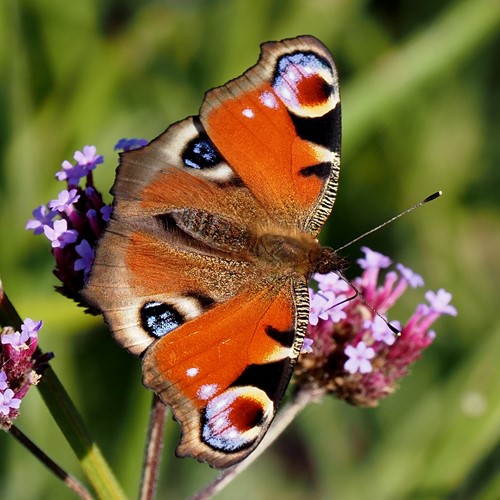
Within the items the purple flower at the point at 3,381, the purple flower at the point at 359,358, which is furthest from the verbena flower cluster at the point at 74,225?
the purple flower at the point at 359,358

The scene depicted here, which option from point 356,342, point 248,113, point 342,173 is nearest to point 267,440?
point 356,342

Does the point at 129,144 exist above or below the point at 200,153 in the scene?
above

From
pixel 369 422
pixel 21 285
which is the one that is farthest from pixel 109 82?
pixel 369 422

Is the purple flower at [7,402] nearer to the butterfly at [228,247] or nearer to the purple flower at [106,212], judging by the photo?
the butterfly at [228,247]

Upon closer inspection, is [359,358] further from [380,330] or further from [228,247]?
[228,247]

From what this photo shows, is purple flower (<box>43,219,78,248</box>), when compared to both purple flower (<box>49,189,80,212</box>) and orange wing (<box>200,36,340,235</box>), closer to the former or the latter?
purple flower (<box>49,189,80,212</box>)

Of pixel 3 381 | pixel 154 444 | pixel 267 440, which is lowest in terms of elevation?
pixel 267 440
